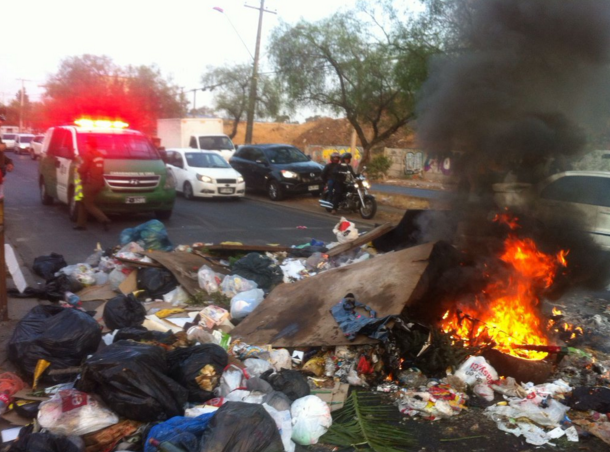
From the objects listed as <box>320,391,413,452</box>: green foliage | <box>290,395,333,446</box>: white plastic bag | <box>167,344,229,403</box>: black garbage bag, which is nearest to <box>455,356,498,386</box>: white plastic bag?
<box>320,391,413,452</box>: green foliage

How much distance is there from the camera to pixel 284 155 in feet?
61.8

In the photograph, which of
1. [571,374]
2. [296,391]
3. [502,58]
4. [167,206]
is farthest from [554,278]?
[167,206]

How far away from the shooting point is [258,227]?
40.8 feet

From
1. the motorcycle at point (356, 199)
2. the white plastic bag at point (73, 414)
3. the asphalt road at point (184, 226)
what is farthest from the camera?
the motorcycle at point (356, 199)

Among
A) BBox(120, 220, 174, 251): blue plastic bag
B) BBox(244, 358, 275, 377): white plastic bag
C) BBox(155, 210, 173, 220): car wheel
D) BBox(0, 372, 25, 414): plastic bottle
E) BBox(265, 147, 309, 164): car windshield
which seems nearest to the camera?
BBox(0, 372, 25, 414): plastic bottle

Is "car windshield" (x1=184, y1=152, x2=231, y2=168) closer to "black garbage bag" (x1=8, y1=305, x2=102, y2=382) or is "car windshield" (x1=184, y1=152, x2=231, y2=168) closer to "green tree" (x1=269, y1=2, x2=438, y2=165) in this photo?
"green tree" (x1=269, y1=2, x2=438, y2=165)

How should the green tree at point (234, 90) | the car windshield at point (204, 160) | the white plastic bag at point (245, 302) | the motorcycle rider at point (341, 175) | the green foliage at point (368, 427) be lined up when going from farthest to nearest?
the green tree at point (234, 90), the car windshield at point (204, 160), the motorcycle rider at point (341, 175), the white plastic bag at point (245, 302), the green foliage at point (368, 427)

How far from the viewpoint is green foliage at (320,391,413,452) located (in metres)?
3.76

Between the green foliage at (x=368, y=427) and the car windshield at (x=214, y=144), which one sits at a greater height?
the car windshield at (x=214, y=144)

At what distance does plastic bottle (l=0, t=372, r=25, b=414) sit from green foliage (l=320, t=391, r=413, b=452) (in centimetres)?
221

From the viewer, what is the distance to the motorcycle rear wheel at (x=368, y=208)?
1416 cm

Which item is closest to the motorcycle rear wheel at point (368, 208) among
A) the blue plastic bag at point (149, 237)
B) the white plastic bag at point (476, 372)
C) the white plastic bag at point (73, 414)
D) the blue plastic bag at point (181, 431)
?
the blue plastic bag at point (149, 237)

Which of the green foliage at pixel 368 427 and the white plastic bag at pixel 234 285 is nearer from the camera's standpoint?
the green foliage at pixel 368 427

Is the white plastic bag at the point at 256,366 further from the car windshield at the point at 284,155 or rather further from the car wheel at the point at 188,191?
the car windshield at the point at 284,155
